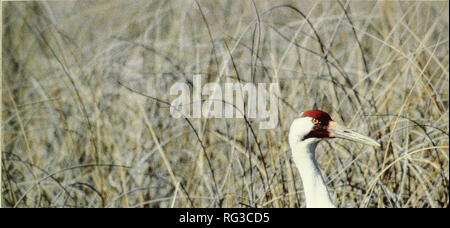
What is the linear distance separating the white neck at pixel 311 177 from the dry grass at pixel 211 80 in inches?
10.4

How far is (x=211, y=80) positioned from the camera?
2783 millimetres

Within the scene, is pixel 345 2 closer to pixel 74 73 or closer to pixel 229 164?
pixel 229 164

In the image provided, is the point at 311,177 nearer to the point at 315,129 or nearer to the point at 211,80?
the point at 315,129

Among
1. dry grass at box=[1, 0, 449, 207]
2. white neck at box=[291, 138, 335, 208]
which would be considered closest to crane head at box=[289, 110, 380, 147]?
white neck at box=[291, 138, 335, 208]

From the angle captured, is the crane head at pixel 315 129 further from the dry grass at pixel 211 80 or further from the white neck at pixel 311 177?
the dry grass at pixel 211 80

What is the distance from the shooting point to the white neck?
7.39 ft

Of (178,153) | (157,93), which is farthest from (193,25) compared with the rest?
(178,153)

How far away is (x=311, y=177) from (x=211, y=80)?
739 millimetres

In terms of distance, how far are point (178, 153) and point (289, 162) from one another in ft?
1.81

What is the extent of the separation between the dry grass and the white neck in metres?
0.26

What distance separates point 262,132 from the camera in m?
2.75

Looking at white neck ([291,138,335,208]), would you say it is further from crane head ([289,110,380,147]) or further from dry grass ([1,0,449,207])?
dry grass ([1,0,449,207])

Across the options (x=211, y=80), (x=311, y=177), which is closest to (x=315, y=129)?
(x=311, y=177)

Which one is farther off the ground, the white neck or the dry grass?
the dry grass
